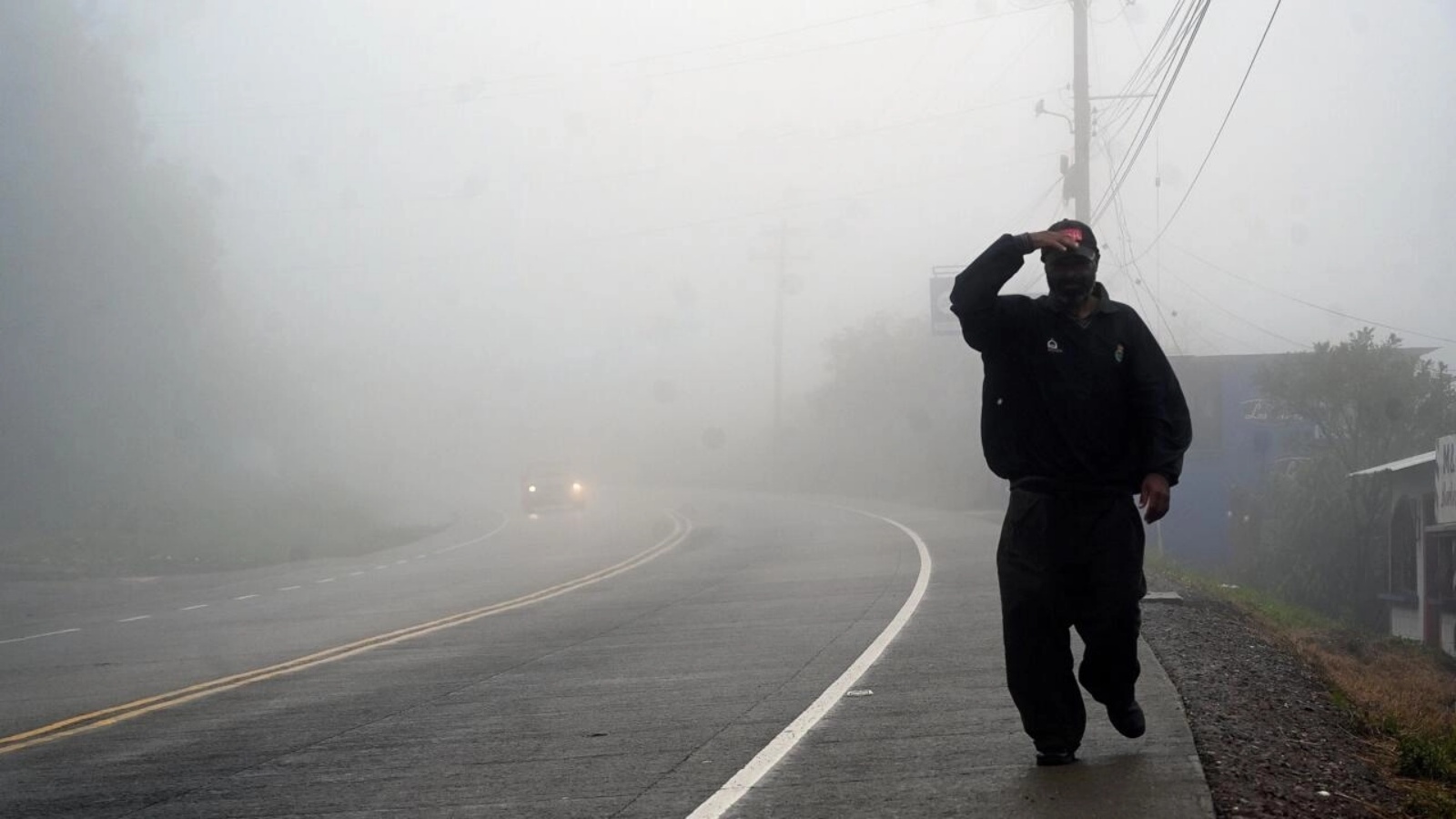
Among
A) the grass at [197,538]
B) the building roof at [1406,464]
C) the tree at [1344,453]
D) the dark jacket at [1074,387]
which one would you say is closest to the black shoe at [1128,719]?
the dark jacket at [1074,387]

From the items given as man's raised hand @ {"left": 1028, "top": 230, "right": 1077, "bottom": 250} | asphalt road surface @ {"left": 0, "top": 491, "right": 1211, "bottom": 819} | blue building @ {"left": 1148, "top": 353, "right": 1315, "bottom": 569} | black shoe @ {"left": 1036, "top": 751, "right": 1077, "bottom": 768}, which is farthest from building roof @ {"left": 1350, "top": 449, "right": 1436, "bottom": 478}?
man's raised hand @ {"left": 1028, "top": 230, "right": 1077, "bottom": 250}

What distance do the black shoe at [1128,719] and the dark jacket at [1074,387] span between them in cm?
94

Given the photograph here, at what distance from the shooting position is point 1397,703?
9656 millimetres

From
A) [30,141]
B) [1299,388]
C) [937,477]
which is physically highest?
[30,141]

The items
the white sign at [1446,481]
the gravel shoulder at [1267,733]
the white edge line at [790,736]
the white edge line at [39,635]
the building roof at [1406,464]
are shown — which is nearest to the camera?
the gravel shoulder at [1267,733]

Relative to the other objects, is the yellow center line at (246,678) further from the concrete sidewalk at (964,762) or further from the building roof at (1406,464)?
the building roof at (1406,464)

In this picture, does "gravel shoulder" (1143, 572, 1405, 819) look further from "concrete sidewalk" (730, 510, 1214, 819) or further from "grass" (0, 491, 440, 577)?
"grass" (0, 491, 440, 577)

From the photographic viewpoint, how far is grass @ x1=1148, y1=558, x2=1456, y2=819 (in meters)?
6.17

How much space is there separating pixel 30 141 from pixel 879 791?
138 feet

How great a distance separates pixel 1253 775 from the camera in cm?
578

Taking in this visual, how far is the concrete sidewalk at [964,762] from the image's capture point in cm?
543

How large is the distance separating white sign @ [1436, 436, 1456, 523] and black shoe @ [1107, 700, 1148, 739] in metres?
20.3

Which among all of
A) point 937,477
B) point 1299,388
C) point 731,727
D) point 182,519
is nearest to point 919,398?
point 937,477

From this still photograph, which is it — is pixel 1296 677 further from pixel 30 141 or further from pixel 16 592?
pixel 30 141
